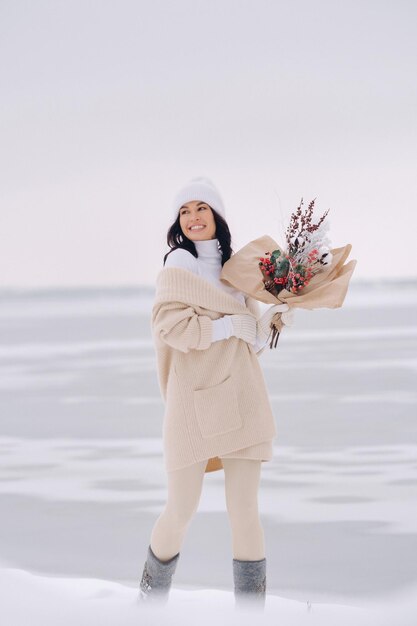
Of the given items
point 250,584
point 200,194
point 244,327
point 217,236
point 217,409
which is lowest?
point 250,584

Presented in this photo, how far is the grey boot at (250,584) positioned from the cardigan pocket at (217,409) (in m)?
0.44

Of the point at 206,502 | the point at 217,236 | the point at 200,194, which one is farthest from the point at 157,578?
the point at 206,502

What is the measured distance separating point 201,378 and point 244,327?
0.70 feet

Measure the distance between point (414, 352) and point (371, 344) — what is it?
866 mm

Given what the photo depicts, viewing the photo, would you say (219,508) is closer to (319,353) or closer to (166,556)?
(166,556)

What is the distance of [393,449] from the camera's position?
495cm

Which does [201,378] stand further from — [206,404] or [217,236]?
[217,236]

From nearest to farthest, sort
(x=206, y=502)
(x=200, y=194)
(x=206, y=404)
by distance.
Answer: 1. (x=206, y=404)
2. (x=200, y=194)
3. (x=206, y=502)

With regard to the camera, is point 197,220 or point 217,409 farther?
point 197,220

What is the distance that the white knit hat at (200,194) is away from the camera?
2.60 m

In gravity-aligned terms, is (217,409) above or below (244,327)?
below

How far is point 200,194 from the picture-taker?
260 cm

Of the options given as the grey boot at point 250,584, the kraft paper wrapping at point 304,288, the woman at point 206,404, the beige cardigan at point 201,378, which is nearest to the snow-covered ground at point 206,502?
the grey boot at point 250,584

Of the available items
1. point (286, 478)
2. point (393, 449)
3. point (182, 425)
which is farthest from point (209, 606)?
point (393, 449)
